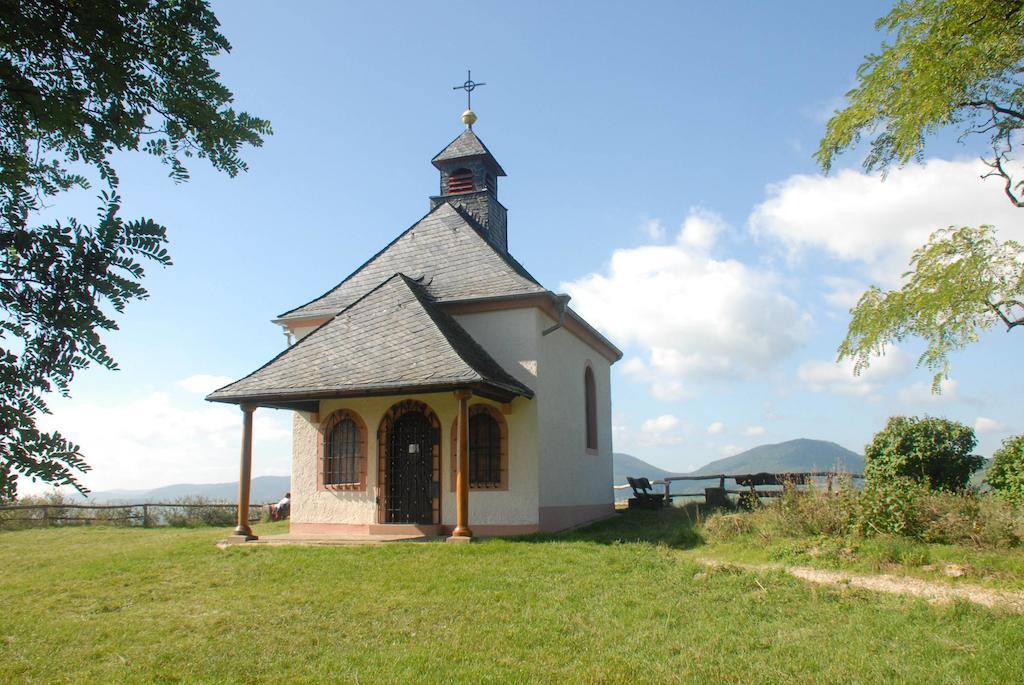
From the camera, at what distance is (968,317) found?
50.9ft

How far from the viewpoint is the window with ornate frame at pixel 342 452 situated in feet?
53.5

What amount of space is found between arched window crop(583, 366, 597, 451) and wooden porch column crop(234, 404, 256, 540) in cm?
875

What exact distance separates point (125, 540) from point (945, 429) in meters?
17.2

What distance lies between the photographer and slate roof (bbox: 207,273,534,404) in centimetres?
1376

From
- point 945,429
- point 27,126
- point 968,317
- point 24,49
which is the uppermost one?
point 968,317

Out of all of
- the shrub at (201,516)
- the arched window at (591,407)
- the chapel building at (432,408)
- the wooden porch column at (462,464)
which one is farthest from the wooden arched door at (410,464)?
the shrub at (201,516)

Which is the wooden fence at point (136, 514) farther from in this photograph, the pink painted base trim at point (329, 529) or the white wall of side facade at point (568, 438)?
the white wall of side facade at point (568, 438)

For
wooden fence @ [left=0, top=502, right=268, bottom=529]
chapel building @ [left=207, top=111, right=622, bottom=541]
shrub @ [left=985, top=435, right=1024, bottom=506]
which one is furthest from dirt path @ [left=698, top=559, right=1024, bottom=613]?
wooden fence @ [left=0, top=502, right=268, bottom=529]

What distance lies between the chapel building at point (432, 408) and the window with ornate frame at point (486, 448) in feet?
0.07

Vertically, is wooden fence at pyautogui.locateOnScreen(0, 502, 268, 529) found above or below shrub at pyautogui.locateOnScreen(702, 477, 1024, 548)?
below

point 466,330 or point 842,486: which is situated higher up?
point 466,330

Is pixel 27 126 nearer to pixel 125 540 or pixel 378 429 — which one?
→ pixel 378 429

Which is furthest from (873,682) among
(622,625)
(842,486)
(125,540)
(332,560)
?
(125,540)

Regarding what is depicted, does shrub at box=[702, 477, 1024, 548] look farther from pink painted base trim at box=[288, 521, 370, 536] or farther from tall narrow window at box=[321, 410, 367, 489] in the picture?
tall narrow window at box=[321, 410, 367, 489]
